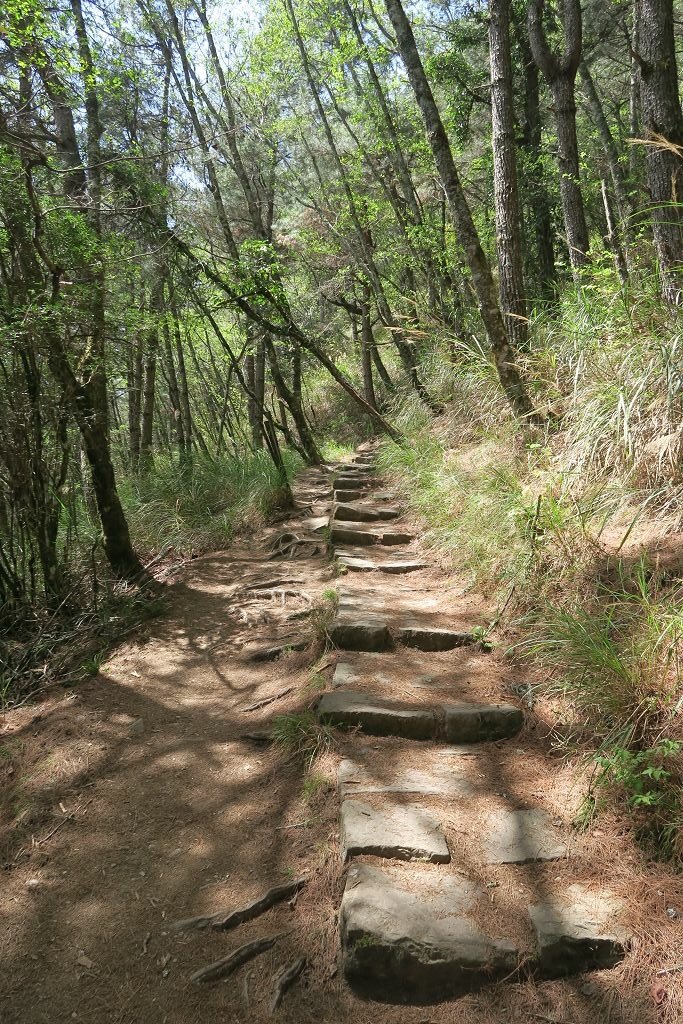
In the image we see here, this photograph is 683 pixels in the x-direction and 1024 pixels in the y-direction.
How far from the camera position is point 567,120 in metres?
7.36

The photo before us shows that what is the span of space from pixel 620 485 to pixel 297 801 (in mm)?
2222

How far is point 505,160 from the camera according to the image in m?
5.00

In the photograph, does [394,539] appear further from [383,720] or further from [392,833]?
[392,833]

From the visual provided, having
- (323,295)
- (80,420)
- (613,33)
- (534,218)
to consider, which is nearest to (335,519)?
(80,420)

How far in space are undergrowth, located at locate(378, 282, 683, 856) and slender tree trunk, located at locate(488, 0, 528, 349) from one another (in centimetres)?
38

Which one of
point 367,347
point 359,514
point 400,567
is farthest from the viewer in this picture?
point 367,347

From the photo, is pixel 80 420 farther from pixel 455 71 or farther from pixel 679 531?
pixel 455 71

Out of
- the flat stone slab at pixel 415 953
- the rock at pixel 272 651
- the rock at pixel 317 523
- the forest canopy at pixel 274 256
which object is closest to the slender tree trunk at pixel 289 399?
the forest canopy at pixel 274 256

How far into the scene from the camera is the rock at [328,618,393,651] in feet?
11.5

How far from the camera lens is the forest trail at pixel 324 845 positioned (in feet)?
5.98

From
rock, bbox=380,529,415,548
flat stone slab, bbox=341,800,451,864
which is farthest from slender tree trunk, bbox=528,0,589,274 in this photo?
flat stone slab, bbox=341,800,451,864

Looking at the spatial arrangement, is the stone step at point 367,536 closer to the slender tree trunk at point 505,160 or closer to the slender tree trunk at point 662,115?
the slender tree trunk at point 505,160

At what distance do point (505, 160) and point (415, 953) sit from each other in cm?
530

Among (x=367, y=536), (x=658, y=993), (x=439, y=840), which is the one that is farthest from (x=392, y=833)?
(x=367, y=536)
